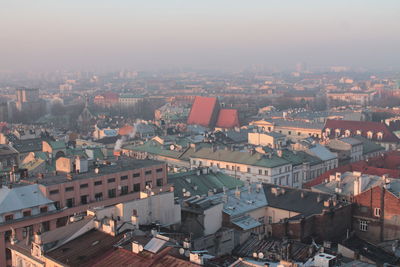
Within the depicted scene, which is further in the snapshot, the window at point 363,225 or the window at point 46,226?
the window at point 363,225

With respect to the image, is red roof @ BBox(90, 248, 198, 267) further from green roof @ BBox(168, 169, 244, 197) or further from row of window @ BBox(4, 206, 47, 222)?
green roof @ BBox(168, 169, 244, 197)

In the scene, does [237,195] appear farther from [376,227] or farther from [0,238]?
[0,238]

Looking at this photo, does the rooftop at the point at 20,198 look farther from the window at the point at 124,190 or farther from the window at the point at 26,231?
the window at the point at 124,190

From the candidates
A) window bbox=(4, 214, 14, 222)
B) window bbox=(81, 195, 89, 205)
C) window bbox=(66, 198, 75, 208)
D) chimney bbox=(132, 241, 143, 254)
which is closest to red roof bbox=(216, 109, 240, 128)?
window bbox=(81, 195, 89, 205)

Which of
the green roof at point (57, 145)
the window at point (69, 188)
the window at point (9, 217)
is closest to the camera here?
the window at point (9, 217)

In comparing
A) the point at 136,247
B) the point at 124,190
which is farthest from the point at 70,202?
the point at 136,247

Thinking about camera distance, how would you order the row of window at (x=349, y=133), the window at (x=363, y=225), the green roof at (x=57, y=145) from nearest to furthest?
the window at (x=363, y=225) → the green roof at (x=57, y=145) → the row of window at (x=349, y=133)

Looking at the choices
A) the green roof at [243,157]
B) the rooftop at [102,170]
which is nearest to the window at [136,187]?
the rooftop at [102,170]

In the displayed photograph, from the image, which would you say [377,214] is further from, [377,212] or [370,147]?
[370,147]
